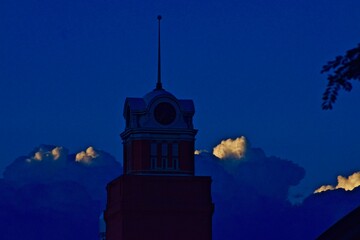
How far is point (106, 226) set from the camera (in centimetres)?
6444

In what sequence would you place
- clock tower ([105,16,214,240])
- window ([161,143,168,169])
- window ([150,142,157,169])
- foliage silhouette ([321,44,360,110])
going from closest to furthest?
1. foliage silhouette ([321,44,360,110])
2. clock tower ([105,16,214,240])
3. window ([150,142,157,169])
4. window ([161,143,168,169])

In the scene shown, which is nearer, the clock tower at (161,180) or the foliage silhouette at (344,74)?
the foliage silhouette at (344,74)

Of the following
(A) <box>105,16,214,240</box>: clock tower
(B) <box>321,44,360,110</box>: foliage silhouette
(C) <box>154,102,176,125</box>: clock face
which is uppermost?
(C) <box>154,102,176,125</box>: clock face

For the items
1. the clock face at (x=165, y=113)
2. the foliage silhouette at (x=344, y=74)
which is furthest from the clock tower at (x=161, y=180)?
the foliage silhouette at (x=344, y=74)

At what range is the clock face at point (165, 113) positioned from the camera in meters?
61.4

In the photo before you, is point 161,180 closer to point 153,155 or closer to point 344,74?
point 153,155

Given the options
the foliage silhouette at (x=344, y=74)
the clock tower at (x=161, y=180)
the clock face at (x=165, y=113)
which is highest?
the clock face at (x=165, y=113)

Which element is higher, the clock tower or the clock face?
the clock face

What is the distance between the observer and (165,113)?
6153 centimetres

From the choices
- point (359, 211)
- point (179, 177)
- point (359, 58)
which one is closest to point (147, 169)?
point (179, 177)

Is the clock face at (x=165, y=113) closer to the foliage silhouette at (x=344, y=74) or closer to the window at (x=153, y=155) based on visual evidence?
the window at (x=153, y=155)

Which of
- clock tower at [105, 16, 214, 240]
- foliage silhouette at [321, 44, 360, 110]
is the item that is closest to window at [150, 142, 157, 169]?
clock tower at [105, 16, 214, 240]

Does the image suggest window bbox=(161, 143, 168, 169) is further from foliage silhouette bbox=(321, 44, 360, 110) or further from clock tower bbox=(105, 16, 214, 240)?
foliage silhouette bbox=(321, 44, 360, 110)

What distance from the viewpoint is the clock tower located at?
198 feet
